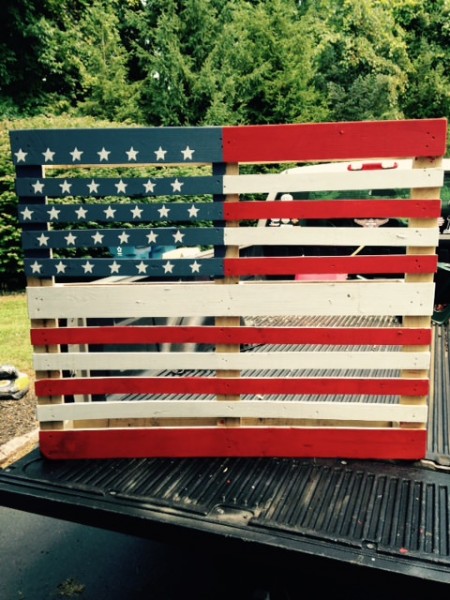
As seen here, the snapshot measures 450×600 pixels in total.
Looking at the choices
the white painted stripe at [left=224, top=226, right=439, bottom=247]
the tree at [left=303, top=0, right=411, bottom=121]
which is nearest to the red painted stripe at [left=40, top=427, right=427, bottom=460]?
the white painted stripe at [left=224, top=226, right=439, bottom=247]

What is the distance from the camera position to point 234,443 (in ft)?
9.57

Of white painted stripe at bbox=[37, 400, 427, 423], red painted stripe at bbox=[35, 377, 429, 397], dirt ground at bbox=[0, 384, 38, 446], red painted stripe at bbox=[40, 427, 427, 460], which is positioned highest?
red painted stripe at bbox=[35, 377, 429, 397]

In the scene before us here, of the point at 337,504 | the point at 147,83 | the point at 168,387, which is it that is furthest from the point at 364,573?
the point at 147,83

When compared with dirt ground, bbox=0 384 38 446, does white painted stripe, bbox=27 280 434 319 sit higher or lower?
higher

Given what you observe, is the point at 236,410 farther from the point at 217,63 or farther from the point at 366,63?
the point at 366,63

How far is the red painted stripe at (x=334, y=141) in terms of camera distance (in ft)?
8.38

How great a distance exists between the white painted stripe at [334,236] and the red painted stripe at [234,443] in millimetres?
934

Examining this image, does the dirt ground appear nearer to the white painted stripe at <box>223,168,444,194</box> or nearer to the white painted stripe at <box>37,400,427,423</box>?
the white painted stripe at <box>37,400,427,423</box>

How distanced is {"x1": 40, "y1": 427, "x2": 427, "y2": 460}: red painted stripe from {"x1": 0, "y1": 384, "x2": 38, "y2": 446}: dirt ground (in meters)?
1.76

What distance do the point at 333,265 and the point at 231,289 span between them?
50 cm

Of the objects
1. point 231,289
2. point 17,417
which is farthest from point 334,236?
point 17,417

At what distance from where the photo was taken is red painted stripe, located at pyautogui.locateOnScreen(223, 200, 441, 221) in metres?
2.62

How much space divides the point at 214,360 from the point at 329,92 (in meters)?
19.7

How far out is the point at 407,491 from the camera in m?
2.53
